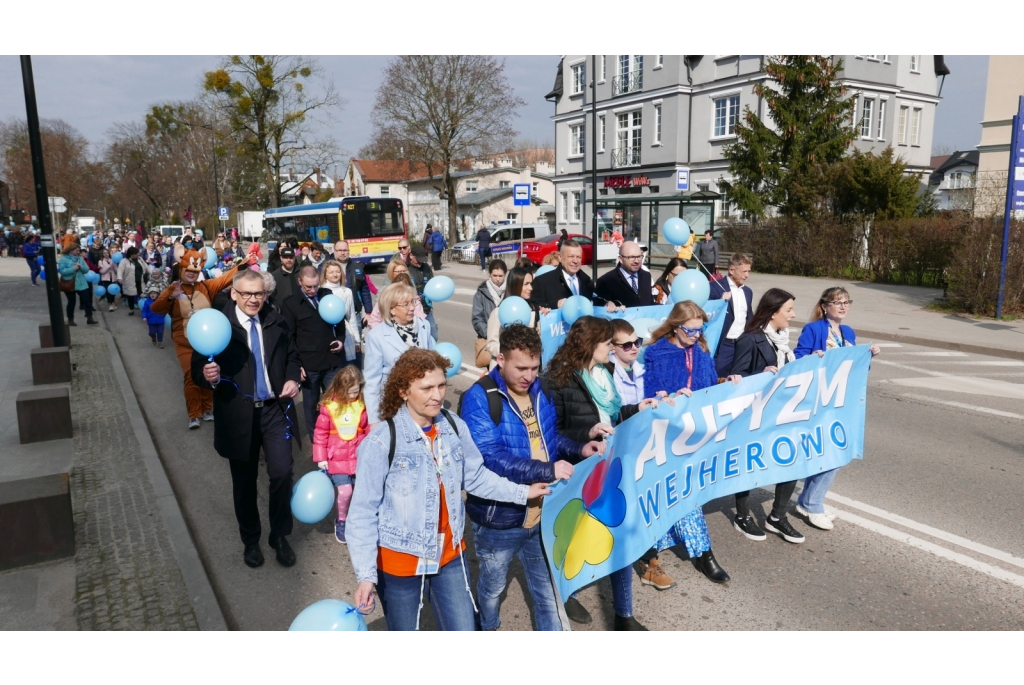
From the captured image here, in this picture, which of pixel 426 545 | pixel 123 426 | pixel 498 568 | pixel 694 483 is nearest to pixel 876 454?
pixel 694 483

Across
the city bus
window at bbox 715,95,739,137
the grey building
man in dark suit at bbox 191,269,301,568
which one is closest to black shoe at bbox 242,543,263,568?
man in dark suit at bbox 191,269,301,568

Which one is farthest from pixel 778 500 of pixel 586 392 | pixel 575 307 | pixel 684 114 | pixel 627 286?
pixel 684 114

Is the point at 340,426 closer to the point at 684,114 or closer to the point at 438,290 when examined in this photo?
the point at 438,290

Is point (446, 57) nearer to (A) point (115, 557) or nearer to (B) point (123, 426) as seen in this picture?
(B) point (123, 426)

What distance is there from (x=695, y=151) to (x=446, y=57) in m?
14.6

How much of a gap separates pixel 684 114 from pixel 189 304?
112 ft

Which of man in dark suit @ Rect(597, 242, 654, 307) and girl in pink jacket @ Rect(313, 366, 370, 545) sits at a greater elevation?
man in dark suit @ Rect(597, 242, 654, 307)

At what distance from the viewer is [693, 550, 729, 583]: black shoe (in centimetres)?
454

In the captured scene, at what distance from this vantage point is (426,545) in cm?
301

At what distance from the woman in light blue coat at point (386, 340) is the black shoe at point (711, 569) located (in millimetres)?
2307

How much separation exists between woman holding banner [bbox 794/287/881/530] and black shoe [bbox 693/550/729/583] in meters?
1.10

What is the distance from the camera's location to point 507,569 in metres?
3.62

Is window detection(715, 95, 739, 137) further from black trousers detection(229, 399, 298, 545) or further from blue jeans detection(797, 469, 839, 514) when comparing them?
black trousers detection(229, 399, 298, 545)

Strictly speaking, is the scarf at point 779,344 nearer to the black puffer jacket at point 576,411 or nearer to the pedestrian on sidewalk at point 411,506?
the black puffer jacket at point 576,411
